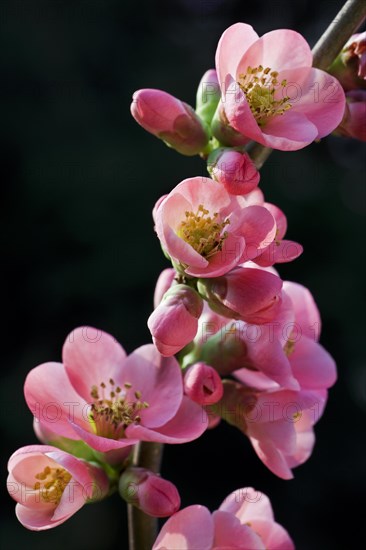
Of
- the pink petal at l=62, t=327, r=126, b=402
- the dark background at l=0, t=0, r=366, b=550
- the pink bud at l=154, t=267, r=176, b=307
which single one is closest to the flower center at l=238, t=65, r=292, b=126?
the pink bud at l=154, t=267, r=176, b=307

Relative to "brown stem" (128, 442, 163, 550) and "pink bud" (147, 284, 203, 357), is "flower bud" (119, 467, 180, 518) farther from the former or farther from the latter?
"pink bud" (147, 284, 203, 357)

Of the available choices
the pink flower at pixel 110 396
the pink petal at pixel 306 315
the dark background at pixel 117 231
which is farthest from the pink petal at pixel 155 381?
the dark background at pixel 117 231

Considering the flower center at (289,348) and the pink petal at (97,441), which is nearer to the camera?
the pink petal at (97,441)

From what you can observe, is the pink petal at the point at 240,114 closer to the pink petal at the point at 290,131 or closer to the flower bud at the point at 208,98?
the pink petal at the point at 290,131

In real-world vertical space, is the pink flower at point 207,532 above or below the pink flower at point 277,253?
below

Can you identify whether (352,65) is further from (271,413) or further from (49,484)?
(49,484)

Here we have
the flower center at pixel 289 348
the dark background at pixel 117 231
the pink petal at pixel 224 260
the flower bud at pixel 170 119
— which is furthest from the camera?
the dark background at pixel 117 231

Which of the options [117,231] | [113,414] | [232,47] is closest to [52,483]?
[113,414]
